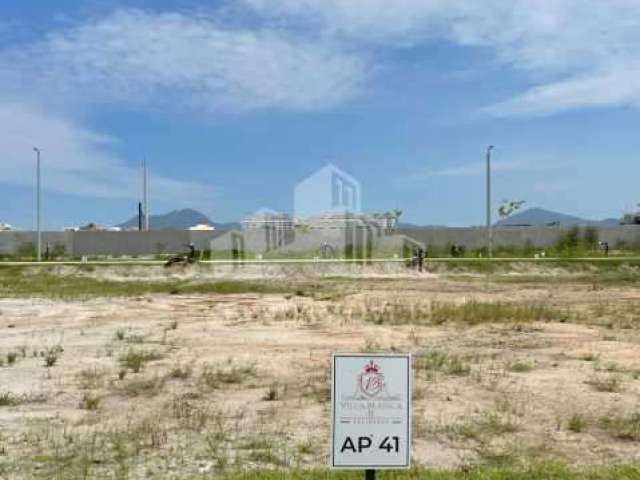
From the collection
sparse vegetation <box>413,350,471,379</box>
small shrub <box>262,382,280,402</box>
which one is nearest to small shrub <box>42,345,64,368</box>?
small shrub <box>262,382,280,402</box>

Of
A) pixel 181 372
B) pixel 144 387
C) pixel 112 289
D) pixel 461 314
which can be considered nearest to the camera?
pixel 144 387

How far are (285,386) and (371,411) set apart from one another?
5.98m

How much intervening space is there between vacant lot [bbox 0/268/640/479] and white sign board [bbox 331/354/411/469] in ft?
5.55

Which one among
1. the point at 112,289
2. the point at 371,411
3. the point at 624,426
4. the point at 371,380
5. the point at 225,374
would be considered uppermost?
the point at 371,380

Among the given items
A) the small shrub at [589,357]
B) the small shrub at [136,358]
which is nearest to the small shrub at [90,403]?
the small shrub at [136,358]

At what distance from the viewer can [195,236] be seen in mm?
64125

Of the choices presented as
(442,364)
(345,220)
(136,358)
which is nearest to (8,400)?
(136,358)

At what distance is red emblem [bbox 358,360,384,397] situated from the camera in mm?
4988

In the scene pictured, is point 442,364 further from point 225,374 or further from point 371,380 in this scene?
point 371,380

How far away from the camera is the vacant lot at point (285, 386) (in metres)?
7.35

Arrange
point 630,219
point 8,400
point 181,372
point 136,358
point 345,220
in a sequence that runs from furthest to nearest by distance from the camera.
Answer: point 630,219 → point 345,220 → point 136,358 → point 181,372 → point 8,400

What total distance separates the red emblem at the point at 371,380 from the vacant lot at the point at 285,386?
190 centimetres

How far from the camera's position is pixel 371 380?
16.4ft

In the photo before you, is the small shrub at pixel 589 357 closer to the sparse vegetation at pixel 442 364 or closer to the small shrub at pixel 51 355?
the sparse vegetation at pixel 442 364
